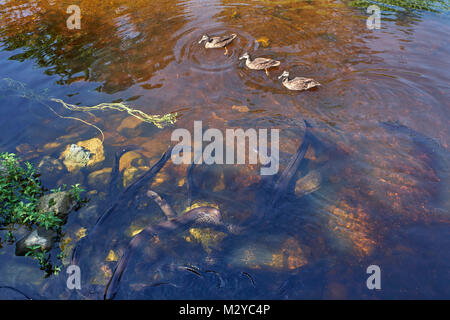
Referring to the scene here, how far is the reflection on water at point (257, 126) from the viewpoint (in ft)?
13.1

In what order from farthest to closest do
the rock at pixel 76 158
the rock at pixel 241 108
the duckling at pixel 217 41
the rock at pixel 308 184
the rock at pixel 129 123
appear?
→ the duckling at pixel 217 41, the rock at pixel 241 108, the rock at pixel 129 123, the rock at pixel 76 158, the rock at pixel 308 184

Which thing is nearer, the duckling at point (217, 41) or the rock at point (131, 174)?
the rock at point (131, 174)

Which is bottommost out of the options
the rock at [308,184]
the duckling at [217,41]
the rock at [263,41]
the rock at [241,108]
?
the rock at [308,184]

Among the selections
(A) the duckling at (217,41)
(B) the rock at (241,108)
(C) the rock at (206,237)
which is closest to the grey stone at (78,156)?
(C) the rock at (206,237)

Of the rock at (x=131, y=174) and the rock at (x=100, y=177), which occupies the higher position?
the rock at (x=100, y=177)

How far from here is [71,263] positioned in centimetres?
409

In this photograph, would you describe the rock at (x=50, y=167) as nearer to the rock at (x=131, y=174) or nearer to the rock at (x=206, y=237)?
Answer: the rock at (x=131, y=174)

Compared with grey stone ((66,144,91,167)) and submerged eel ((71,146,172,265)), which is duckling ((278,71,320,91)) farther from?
grey stone ((66,144,91,167))

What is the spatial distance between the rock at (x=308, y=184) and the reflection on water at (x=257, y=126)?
0.03 m

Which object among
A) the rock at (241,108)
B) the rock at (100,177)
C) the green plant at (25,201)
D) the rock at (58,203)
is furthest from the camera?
the rock at (241,108)
